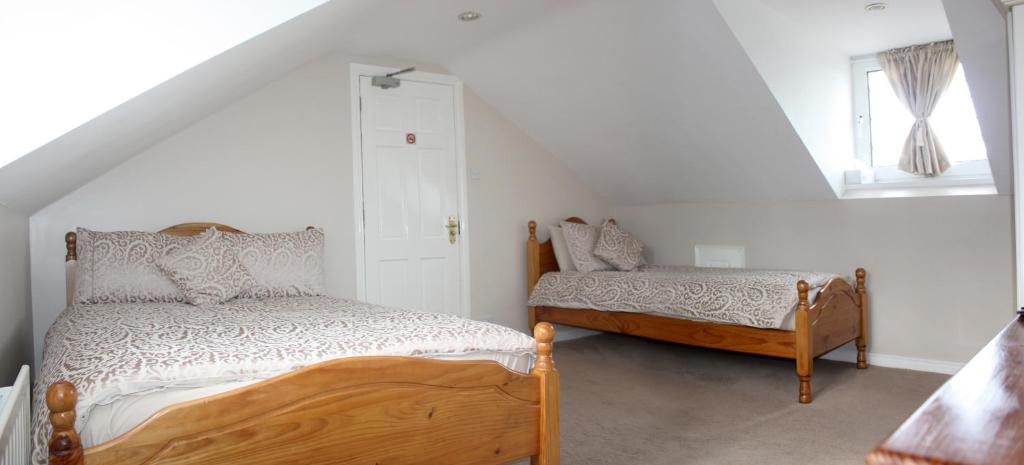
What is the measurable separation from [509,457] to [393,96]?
3163mm

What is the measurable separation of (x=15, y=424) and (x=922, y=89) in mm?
4784

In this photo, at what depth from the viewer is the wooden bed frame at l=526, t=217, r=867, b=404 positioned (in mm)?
3617

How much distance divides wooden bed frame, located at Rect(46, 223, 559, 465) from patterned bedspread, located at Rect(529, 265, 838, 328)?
198 cm

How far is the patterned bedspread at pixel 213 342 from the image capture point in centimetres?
176

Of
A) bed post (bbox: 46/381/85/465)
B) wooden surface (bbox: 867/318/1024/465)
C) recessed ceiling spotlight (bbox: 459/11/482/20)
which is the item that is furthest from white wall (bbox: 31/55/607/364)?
wooden surface (bbox: 867/318/1024/465)

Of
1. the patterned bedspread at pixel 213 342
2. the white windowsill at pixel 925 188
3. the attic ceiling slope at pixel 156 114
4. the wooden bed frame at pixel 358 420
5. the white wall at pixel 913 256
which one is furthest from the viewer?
the white windowsill at pixel 925 188

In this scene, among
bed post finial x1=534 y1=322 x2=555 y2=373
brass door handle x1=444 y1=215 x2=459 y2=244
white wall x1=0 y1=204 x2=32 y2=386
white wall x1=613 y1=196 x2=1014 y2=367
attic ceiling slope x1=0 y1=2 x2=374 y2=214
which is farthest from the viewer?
brass door handle x1=444 y1=215 x2=459 y2=244

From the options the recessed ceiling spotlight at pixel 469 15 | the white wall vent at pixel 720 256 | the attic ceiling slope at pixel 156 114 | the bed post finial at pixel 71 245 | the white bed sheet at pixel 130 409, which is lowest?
the white bed sheet at pixel 130 409

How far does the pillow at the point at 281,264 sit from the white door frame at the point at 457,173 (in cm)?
71

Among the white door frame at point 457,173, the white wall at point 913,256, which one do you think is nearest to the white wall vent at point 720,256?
the white wall at point 913,256

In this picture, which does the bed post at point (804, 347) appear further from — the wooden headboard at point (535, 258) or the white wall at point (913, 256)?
the wooden headboard at point (535, 258)

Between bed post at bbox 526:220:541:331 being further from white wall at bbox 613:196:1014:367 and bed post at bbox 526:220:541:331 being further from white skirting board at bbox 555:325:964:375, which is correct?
white skirting board at bbox 555:325:964:375

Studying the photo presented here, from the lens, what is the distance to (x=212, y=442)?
64.9 inches

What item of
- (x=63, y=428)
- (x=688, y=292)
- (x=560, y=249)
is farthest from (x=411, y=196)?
(x=63, y=428)
